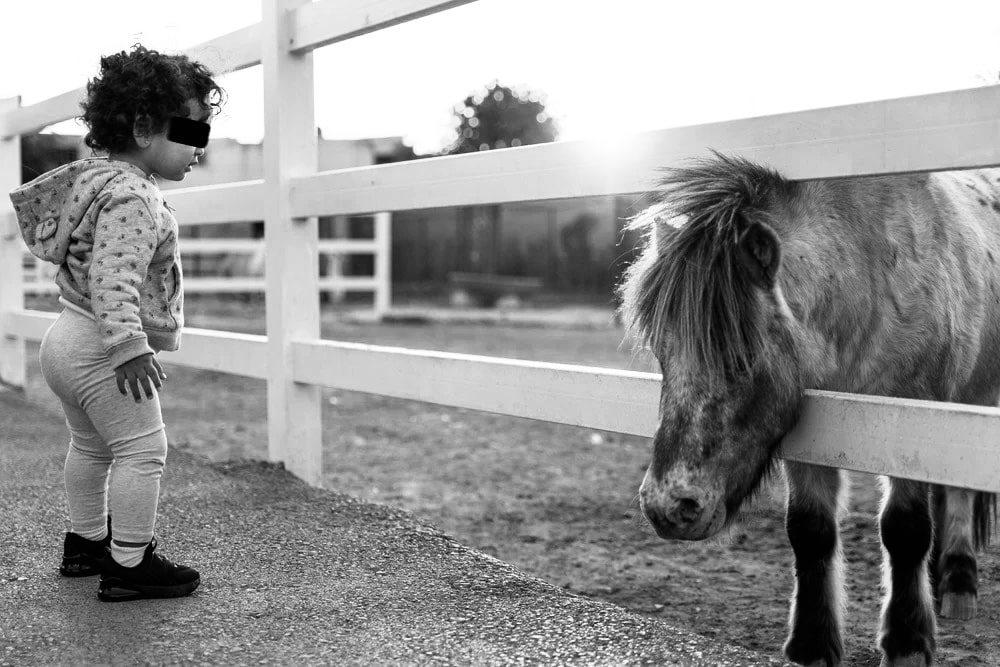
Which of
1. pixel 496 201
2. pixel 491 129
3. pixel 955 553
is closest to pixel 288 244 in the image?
pixel 496 201

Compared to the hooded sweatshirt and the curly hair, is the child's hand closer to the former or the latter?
the hooded sweatshirt

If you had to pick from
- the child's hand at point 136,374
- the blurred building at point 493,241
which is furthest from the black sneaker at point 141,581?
the blurred building at point 493,241

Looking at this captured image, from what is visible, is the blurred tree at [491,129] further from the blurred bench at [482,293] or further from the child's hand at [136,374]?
the child's hand at [136,374]

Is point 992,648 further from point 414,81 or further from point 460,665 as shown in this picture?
point 414,81

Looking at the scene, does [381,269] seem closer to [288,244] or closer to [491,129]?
[491,129]

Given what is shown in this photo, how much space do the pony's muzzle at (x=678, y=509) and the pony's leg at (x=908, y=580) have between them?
3.09 feet

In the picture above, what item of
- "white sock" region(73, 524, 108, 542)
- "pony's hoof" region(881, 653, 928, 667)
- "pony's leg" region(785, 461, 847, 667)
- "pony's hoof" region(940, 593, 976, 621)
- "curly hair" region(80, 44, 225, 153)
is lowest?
→ "pony's hoof" region(940, 593, 976, 621)

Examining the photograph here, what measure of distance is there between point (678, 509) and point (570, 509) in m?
2.71

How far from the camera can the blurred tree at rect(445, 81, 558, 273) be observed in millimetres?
23594

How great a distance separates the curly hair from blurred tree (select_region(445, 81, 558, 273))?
20822 mm

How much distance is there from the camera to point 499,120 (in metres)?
23.7

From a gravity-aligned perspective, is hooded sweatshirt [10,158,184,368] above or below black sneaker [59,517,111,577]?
above

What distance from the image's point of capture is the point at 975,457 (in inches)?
77.4

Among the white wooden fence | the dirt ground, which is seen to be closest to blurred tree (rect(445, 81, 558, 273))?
the dirt ground
